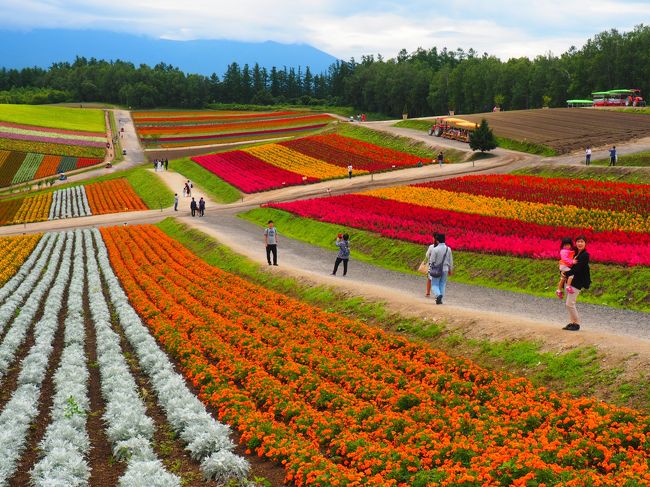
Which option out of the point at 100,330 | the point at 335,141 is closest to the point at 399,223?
the point at 100,330

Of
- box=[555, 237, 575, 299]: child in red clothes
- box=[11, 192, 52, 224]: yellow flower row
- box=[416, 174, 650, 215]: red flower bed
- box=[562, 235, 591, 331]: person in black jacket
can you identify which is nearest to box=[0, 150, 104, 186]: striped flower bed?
box=[11, 192, 52, 224]: yellow flower row

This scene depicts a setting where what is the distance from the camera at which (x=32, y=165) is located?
95875 mm

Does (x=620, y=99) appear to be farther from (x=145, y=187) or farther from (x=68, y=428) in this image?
(x=68, y=428)

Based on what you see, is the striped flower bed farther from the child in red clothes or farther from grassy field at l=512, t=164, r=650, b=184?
the child in red clothes

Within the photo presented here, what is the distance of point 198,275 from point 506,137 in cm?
5348

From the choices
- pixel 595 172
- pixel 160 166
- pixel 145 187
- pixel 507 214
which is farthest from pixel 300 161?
pixel 507 214

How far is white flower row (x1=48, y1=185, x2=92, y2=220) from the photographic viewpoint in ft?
200

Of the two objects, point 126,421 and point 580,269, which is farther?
point 580,269

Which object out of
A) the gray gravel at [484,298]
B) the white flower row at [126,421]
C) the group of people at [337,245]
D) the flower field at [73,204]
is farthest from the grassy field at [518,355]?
the flower field at [73,204]

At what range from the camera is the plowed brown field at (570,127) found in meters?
69.3

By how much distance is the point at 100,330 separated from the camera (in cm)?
2055

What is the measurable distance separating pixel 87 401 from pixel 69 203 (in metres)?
58.0

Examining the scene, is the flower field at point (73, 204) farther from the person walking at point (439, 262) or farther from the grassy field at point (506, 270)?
the person walking at point (439, 262)

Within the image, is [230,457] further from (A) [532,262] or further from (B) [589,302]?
(A) [532,262]
